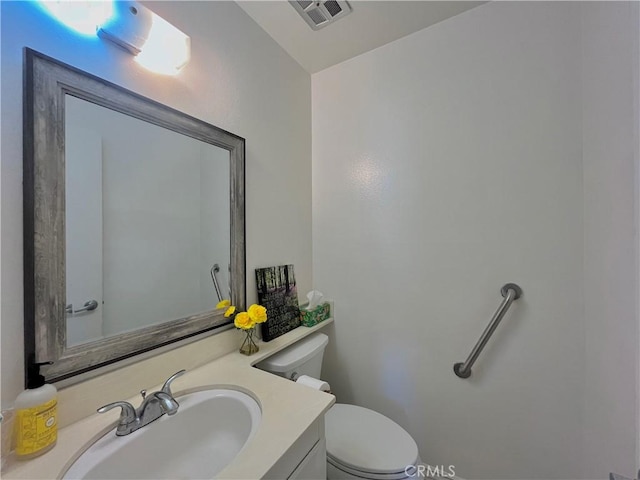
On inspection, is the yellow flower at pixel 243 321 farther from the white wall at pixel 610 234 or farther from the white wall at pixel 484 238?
the white wall at pixel 610 234

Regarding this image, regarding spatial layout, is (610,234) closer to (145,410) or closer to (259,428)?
(259,428)

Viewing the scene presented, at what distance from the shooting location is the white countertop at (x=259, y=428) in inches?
20.8

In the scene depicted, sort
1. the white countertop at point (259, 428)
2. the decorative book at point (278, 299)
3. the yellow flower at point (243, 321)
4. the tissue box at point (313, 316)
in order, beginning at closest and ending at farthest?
the white countertop at point (259, 428)
the yellow flower at point (243, 321)
the decorative book at point (278, 299)
the tissue box at point (313, 316)

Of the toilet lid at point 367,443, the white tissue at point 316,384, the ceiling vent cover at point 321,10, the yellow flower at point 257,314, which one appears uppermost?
the ceiling vent cover at point 321,10

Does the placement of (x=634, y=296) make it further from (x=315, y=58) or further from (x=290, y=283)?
(x=315, y=58)

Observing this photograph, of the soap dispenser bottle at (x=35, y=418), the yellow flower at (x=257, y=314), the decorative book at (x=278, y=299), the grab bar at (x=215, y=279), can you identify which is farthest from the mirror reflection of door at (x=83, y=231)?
the decorative book at (x=278, y=299)

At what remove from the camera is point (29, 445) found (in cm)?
53

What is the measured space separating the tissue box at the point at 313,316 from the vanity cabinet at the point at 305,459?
66 cm

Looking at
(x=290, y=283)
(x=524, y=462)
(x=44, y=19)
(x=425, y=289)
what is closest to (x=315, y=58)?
(x=44, y=19)

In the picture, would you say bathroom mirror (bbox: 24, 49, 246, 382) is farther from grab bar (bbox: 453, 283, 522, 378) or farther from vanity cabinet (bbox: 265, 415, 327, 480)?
grab bar (bbox: 453, 283, 522, 378)

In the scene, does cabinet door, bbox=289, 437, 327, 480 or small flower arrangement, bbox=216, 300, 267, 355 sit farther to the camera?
small flower arrangement, bbox=216, 300, 267, 355

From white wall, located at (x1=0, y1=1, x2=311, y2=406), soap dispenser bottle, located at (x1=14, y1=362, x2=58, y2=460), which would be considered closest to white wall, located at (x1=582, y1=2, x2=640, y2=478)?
white wall, located at (x1=0, y1=1, x2=311, y2=406)

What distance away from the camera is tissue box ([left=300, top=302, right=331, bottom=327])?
141 cm

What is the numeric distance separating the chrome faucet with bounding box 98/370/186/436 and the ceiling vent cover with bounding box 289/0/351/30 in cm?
163
